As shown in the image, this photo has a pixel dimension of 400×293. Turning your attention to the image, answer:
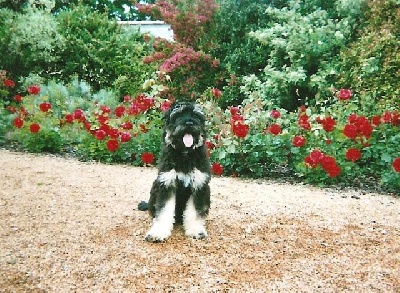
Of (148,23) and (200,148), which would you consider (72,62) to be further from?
(200,148)

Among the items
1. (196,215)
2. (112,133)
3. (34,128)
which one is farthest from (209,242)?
(34,128)

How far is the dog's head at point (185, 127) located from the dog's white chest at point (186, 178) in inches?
9.6

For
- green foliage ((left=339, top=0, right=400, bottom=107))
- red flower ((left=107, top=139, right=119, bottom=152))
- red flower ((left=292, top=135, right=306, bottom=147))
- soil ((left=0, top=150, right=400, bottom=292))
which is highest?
green foliage ((left=339, top=0, right=400, bottom=107))

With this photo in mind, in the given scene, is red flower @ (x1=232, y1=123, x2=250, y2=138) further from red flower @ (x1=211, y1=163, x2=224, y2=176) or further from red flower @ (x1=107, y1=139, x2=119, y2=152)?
red flower @ (x1=107, y1=139, x2=119, y2=152)

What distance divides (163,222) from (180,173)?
513 millimetres

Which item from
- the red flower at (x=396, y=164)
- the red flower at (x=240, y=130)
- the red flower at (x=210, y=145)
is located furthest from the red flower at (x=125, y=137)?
the red flower at (x=396, y=164)

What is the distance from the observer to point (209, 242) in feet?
14.1

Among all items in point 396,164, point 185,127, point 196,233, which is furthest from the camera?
point 396,164

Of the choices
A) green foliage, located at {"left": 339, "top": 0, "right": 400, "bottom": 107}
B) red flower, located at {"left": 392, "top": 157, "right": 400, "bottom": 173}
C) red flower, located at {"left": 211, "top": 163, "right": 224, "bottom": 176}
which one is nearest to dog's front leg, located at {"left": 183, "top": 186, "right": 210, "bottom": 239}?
red flower, located at {"left": 211, "top": 163, "right": 224, "bottom": 176}

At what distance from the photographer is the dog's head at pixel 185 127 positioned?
4086 millimetres

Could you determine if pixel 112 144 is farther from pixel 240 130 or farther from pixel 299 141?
pixel 299 141

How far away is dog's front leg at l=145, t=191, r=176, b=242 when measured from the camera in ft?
13.9

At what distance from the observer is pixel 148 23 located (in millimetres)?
21359

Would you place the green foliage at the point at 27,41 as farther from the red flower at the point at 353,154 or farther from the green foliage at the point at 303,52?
the red flower at the point at 353,154
